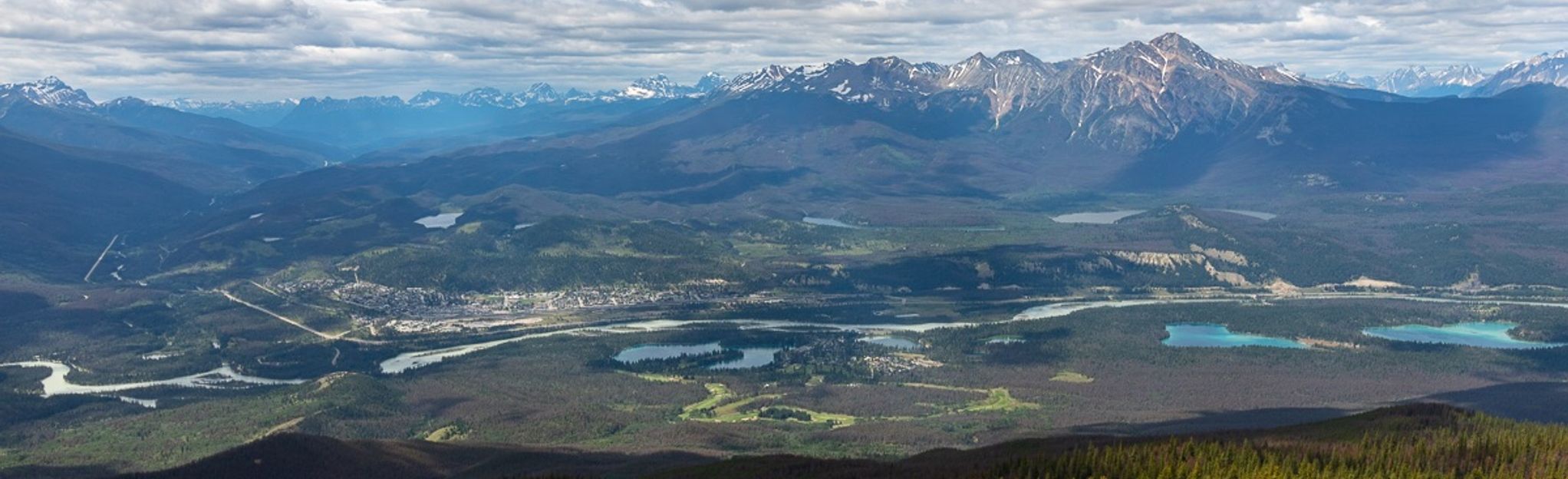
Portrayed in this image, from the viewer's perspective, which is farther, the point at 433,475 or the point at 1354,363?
the point at 1354,363

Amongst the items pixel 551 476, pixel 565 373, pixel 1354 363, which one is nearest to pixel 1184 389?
pixel 1354 363

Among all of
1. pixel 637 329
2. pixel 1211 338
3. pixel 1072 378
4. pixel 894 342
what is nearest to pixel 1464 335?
pixel 1211 338

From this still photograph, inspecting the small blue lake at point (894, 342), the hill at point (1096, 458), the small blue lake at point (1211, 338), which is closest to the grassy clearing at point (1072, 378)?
the small blue lake at point (894, 342)

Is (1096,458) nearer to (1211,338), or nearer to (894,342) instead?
(894,342)

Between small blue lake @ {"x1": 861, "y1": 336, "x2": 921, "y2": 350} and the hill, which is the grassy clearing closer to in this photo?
small blue lake @ {"x1": 861, "y1": 336, "x2": 921, "y2": 350}

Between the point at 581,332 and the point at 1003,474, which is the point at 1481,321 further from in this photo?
the point at 1003,474

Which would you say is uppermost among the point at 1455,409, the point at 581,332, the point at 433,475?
the point at 1455,409

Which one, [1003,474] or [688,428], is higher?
[1003,474]
